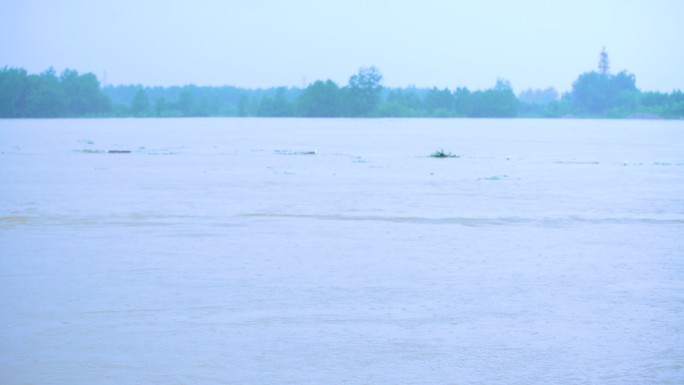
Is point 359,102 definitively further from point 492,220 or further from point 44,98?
point 492,220

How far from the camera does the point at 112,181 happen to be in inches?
632

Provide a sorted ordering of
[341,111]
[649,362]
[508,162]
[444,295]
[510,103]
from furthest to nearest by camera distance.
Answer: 1. [510,103]
2. [341,111]
3. [508,162]
4. [444,295]
5. [649,362]

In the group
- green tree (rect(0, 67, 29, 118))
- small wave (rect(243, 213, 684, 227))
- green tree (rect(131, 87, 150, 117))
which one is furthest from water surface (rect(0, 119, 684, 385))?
green tree (rect(131, 87, 150, 117))

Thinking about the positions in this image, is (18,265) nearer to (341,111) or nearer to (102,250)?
(102,250)

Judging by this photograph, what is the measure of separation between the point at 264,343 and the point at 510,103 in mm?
117219

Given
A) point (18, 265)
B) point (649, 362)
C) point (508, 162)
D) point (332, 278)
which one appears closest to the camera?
point (649, 362)

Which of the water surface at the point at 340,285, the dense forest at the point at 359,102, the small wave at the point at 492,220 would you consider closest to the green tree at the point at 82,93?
the dense forest at the point at 359,102

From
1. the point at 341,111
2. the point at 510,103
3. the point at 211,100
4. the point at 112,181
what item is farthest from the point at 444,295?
the point at 211,100

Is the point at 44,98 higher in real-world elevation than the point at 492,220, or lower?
higher

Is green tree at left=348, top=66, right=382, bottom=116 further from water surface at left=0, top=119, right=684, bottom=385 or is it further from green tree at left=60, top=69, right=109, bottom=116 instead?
water surface at left=0, top=119, right=684, bottom=385

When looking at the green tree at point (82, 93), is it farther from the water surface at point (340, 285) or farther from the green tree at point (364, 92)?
the water surface at point (340, 285)

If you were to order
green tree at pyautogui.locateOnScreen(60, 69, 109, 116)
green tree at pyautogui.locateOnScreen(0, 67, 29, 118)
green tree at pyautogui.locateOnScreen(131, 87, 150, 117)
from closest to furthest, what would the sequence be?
green tree at pyautogui.locateOnScreen(0, 67, 29, 118) < green tree at pyautogui.locateOnScreen(60, 69, 109, 116) < green tree at pyautogui.locateOnScreen(131, 87, 150, 117)

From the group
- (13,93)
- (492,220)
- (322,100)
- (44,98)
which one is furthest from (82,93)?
(492,220)

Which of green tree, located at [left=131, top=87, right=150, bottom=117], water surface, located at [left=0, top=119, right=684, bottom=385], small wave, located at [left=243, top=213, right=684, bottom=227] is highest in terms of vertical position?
green tree, located at [left=131, top=87, right=150, bottom=117]
